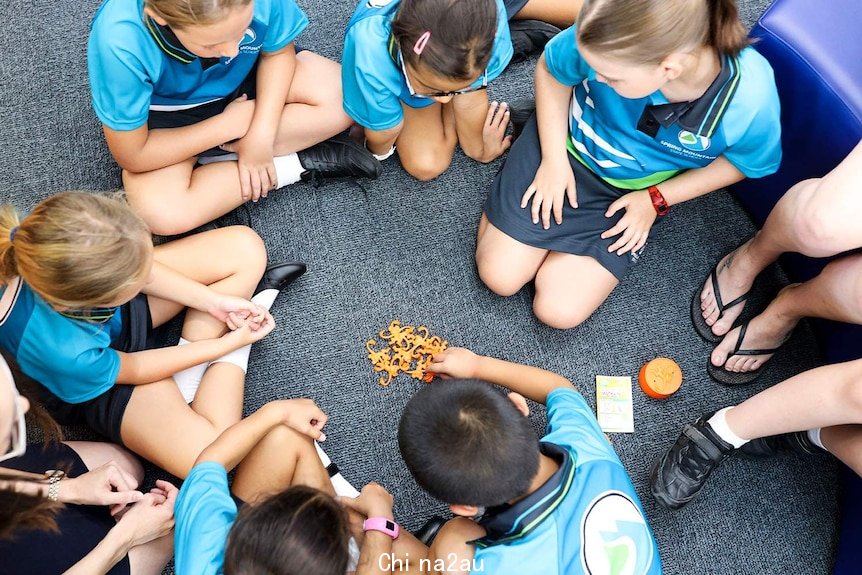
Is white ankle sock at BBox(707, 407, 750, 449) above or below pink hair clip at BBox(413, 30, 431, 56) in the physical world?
below

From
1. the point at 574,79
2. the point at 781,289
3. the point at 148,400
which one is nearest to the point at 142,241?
the point at 148,400

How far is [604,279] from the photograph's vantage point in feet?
6.24

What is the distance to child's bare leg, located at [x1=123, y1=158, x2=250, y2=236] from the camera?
1.84 meters

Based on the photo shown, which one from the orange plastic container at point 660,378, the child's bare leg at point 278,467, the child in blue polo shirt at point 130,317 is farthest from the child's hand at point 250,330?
the orange plastic container at point 660,378

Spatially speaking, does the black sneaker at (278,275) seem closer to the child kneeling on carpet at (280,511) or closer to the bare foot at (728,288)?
the child kneeling on carpet at (280,511)

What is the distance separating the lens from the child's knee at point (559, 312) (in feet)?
6.27

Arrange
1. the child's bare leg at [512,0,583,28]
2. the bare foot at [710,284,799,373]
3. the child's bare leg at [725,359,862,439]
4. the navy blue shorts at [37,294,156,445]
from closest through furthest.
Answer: the child's bare leg at [725,359,862,439], the navy blue shorts at [37,294,156,445], the bare foot at [710,284,799,373], the child's bare leg at [512,0,583,28]

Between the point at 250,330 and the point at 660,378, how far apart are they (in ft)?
3.58

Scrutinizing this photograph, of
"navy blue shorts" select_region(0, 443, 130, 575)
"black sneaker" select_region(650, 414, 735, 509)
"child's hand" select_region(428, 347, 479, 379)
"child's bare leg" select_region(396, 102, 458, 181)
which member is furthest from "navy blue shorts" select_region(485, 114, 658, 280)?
"navy blue shorts" select_region(0, 443, 130, 575)

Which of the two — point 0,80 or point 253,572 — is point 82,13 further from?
point 253,572

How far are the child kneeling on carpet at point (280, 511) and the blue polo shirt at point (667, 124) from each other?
962 mm

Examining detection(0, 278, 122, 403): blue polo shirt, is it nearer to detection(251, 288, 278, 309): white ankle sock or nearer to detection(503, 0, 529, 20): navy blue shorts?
detection(251, 288, 278, 309): white ankle sock

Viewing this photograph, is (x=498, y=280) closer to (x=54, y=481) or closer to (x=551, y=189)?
(x=551, y=189)

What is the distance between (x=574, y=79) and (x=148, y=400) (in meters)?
1.26
